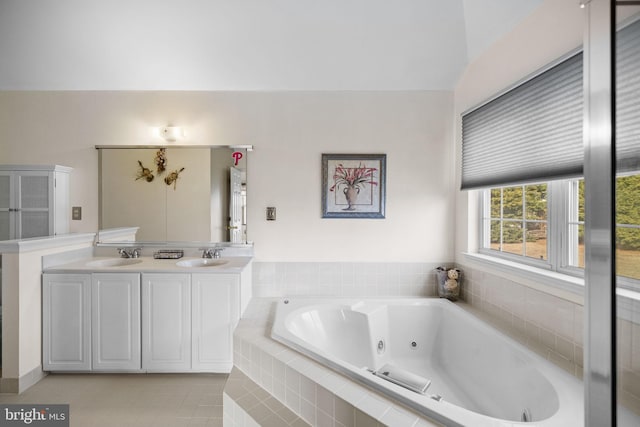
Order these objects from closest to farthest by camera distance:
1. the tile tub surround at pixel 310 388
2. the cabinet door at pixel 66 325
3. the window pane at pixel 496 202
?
the tile tub surround at pixel 310 388 < the cabinet door at pixel 66 325 < the window pane at pixel 496 202

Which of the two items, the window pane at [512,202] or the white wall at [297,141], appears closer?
the window pane at [512,202]

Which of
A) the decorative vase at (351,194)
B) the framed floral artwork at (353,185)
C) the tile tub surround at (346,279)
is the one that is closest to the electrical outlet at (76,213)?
the tile tub surround at (346,279)

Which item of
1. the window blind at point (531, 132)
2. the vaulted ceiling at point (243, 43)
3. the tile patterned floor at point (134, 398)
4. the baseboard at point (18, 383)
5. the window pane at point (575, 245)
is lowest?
the tile patterned floor at point (134, 398)

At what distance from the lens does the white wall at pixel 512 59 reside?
161 centimetres

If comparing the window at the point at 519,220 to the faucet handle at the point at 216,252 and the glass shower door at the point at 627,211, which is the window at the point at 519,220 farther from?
the faucet handle at the point at 216,252

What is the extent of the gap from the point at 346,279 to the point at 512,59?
6.48ft

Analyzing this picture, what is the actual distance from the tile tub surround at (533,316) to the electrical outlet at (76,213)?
3.31 metres

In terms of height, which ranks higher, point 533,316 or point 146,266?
point 146,266

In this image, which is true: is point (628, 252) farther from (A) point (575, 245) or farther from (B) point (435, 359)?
(B) point (435, 359)

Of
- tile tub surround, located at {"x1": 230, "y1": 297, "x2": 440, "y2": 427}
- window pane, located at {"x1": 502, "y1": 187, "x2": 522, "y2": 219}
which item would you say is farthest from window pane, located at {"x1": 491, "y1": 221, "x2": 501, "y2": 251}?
tile tub surround, located at {"x1": 230, "y1": 297, "x2": 440, "y2": 427}

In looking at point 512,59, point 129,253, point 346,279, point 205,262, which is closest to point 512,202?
point 512,59

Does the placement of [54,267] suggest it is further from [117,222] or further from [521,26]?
[521,26]

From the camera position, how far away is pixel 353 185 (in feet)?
8.96

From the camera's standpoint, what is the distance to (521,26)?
1.93 metres
